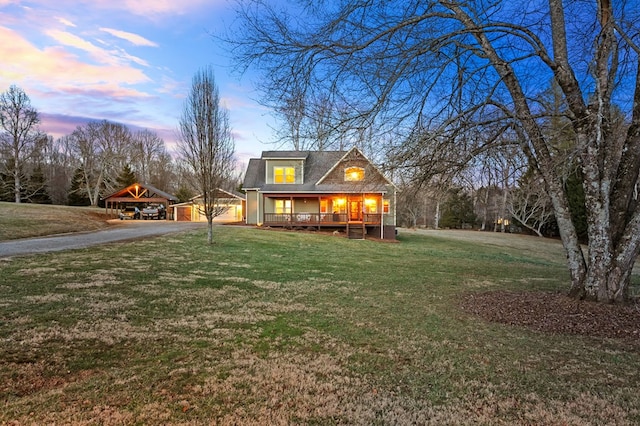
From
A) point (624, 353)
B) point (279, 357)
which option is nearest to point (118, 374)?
point (279, 357)

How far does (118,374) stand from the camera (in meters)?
3.29

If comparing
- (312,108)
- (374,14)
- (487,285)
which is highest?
(374,14)

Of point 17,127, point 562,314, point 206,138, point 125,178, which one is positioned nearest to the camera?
point 562,314

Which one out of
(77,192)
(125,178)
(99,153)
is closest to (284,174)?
(125,178)

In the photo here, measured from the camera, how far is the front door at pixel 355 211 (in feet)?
83.8

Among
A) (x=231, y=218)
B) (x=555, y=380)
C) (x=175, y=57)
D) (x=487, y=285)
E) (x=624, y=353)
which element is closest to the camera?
(x=555, y=380)

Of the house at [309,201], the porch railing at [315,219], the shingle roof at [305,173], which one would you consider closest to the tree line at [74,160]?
the shingle roof at [305,173]

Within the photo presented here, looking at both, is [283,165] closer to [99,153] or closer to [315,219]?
[315,219]

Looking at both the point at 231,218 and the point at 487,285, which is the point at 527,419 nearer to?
the point at 487,285

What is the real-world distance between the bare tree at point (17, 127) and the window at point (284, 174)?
82.1 feet

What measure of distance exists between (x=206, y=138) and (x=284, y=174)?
12072 mm

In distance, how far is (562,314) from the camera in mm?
5855

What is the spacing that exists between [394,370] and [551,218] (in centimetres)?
3832

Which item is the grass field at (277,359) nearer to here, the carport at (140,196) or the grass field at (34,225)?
the grass field at (34,225)
